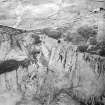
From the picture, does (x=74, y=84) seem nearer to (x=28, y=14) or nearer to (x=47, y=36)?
(x=47, y=36)

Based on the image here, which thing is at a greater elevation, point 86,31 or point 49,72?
point 86,31

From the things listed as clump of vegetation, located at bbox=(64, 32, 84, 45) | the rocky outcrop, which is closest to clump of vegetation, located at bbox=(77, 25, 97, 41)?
clump of vegetation, located at bbox=(64, 32, 84, 45)

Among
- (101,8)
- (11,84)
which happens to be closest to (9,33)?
(11,84)

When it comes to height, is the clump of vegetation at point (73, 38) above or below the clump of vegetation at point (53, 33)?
below

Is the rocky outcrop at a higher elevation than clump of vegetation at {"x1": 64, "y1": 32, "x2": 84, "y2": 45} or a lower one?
lower

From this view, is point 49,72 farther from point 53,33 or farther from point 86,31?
point 86,31

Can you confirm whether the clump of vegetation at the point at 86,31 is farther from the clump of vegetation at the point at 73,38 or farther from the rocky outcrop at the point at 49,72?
the rocky outcrop at the point at 49,72

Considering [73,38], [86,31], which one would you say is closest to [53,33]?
[73,38]

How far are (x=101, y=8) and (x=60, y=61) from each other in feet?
2.41

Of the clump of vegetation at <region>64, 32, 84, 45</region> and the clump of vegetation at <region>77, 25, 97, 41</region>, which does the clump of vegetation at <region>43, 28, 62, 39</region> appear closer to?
the clump of vegetation at <region>64, 32, 84, 45</region>

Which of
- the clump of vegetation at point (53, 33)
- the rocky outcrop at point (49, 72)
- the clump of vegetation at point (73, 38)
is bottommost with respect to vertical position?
the rocky outcrop at point (49, 72)

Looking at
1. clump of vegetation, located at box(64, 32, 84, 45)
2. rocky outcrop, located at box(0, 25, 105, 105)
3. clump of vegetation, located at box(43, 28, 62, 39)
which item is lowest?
rocky outcrop, located at box(0, 25, 105, 105)

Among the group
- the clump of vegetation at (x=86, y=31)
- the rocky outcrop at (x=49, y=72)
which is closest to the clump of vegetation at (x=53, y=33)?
the rocky outcrop at (x=49, y=72)

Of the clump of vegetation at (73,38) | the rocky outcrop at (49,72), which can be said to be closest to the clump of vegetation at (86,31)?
the clump of vegetation at (73,38)
